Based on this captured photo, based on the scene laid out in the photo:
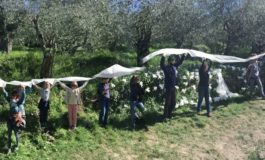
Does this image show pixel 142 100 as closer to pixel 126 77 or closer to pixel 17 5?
pixel 126 77

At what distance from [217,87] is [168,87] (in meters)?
3.96

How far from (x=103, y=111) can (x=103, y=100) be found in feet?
1.09

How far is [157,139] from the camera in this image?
50.5 feet

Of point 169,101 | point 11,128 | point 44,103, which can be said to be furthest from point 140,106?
point 11,128

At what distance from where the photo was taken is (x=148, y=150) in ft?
47.9

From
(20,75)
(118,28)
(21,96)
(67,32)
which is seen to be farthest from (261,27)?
(21,96)

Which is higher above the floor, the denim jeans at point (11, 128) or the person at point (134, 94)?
the person at point (134, 94)

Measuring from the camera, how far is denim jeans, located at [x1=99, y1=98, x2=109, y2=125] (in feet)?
51.2

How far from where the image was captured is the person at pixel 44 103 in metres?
14.6

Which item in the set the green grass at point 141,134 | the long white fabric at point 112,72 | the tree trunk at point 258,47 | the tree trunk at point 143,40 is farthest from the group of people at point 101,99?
the tree trunk at point 258,47

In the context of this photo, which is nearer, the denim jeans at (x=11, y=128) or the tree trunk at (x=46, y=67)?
the denim jeans at (x=11, y=128)

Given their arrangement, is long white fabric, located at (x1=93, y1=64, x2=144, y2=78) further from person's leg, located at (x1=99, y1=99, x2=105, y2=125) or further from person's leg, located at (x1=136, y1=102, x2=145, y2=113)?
person's leg, located at (x1=136, y1=102, x2=145, y2=113)

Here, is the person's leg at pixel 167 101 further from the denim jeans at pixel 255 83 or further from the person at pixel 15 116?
the person at pixel 15 116

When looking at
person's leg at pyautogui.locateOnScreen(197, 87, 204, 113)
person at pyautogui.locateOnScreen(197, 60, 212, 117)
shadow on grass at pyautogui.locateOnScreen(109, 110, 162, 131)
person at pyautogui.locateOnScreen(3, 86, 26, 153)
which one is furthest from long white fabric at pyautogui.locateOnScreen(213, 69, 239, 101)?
person at pyautogui.locateOnScreen(3, 86, 26, 153)
